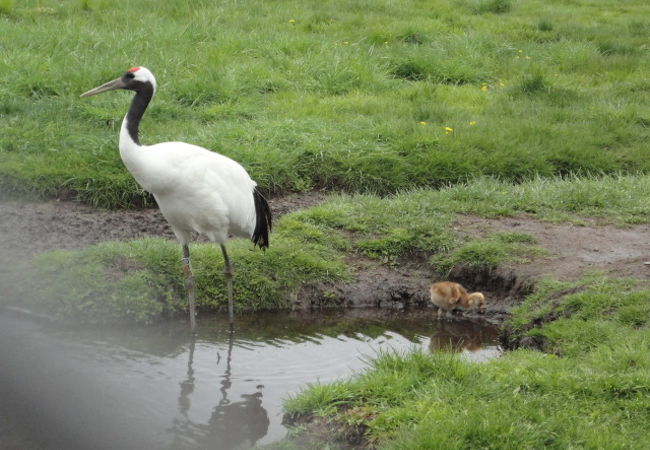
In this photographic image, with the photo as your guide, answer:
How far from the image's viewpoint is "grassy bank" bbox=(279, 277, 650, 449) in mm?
4266

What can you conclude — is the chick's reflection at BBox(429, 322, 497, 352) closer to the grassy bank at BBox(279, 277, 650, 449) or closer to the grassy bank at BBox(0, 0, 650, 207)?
the grassy bank at BBox(279, 277, 650, 449)

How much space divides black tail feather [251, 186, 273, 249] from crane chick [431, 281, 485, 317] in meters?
1.27

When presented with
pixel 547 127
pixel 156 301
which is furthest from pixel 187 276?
pixel 547 127

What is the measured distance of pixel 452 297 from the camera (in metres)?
6.63

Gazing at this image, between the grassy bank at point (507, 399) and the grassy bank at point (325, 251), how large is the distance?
73.2 inches

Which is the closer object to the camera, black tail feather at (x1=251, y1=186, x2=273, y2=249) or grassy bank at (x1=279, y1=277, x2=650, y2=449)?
grassy bank at (x1=279, y1=277, x2=650, y2=449)

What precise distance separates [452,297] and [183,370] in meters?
2.00

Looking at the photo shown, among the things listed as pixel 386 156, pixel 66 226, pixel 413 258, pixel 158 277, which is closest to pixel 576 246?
pixel 413 258

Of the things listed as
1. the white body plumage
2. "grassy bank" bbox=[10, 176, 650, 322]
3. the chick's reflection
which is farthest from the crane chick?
the white body plumage

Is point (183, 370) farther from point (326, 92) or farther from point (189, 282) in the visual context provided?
point (326, 92)

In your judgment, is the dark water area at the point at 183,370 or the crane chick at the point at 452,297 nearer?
the dark water area at the point at 183,370

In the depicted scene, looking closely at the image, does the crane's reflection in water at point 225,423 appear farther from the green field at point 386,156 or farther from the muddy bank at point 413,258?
the muddy bank at point 413,258

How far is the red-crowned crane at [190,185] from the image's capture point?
609cm

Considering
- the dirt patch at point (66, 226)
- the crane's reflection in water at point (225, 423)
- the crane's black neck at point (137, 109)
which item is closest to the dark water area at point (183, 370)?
the crane's reflection in water at point (225, 423)
